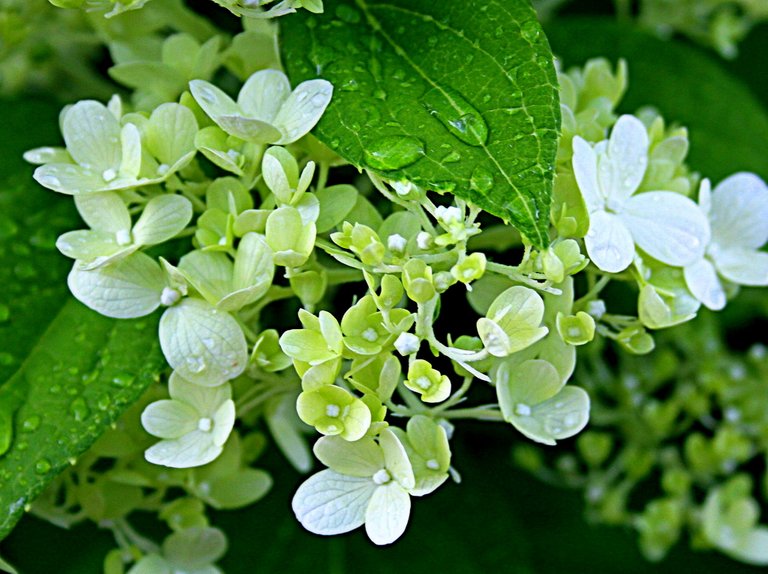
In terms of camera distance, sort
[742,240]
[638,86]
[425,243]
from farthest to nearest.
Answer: [638,86]
[742,240]
[425,243]

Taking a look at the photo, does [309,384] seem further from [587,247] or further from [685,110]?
[685,110]

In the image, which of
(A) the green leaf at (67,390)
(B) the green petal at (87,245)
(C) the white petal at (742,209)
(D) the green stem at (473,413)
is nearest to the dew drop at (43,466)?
(A) the green leaf at (67,390)

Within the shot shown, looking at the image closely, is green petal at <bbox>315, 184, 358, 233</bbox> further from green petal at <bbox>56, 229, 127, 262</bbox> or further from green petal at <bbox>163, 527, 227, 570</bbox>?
green petal at <bbox>163, 527, 227, 570</bbox>

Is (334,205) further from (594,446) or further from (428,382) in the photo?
(594,446)

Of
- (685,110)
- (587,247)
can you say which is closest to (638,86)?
(685,110)

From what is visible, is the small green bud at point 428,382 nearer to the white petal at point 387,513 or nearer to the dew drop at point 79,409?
the white petal at point 387,513

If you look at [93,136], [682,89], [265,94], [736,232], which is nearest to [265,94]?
[265,94]
